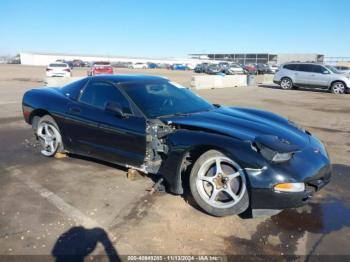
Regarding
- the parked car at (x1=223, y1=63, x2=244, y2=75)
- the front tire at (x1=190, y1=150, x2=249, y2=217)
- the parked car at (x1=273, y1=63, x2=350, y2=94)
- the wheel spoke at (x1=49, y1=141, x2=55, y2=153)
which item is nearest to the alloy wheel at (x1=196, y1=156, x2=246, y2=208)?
the front tire at (x1=190, y1=150, x2=249, y2=217)

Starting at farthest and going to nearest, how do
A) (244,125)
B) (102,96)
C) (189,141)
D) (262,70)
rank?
1. (262,70)
2. (102,96)
3. (244,125)
4. (189,141)

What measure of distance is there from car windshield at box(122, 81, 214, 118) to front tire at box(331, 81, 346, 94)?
17.2 m

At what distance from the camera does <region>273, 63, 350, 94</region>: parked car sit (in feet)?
66.5

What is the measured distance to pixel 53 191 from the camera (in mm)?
4570

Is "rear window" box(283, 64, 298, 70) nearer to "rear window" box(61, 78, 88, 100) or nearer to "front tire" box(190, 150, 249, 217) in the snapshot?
"rear window" box(61, 78, 88, 100)

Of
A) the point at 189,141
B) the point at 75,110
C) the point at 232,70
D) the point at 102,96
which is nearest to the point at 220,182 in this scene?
the point at 189,141

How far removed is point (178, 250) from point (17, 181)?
2.76 m

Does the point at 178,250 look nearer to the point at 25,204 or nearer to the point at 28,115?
the point at 25,204

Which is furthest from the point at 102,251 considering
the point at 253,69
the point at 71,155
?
the point at 253,69

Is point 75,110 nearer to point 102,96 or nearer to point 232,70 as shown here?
point 102,96

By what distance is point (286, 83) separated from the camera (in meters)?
22.3

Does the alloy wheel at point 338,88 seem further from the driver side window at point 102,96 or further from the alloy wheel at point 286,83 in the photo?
the driver side window at point 102,96

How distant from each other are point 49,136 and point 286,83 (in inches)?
743

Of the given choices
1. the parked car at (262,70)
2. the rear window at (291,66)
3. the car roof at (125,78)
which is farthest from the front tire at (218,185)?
the parked car at (262,70)
